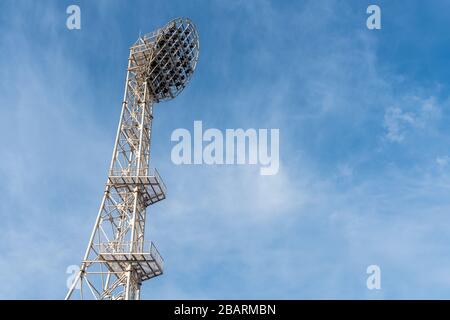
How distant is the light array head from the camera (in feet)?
257

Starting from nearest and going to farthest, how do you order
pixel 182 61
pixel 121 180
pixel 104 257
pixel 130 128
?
1. pixel 104 257
2. pixel 121 180
3. pixel 130 128
4. pixel 182 61

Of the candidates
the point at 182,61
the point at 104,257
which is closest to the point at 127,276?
the point at 104,257

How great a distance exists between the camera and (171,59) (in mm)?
79188

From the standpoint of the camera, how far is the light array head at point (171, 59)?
3083 inches
